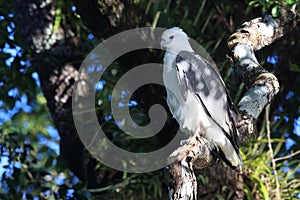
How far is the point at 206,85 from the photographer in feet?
10.7

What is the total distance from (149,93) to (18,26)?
0.99 m

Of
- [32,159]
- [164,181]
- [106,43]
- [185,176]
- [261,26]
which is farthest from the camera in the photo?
[32,159]

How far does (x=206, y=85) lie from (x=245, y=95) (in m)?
0.47

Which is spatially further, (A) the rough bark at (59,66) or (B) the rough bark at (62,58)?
(A) the rough bark at (59,66)

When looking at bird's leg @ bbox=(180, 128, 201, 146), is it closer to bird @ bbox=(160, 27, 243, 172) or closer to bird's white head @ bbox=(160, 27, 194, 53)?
bird @ bbox=(160, 27, 243, 172)

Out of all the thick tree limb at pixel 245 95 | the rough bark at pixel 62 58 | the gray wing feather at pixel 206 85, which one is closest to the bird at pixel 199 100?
the gray wing feather at pixel 206 85

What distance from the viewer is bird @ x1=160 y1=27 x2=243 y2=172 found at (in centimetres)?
307

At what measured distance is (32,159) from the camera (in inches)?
168

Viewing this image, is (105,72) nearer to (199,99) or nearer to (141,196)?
(141,196)

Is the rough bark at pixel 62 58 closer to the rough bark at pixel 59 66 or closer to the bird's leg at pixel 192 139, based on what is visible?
the rough bark at pixel 59 66

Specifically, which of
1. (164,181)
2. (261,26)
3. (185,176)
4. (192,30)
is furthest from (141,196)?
(185,176)

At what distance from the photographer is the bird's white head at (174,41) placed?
10.9ft

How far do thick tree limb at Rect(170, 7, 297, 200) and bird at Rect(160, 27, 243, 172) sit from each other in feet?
0.64

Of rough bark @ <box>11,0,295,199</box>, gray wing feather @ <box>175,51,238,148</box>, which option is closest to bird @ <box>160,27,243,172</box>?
gray wing feather @ <box>175,51,238,148</box>
